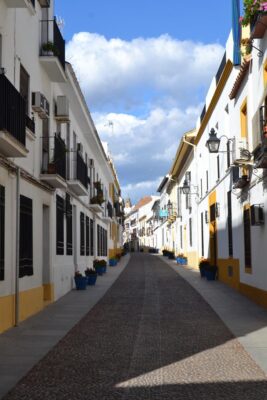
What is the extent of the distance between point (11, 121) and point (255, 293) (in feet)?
25.2

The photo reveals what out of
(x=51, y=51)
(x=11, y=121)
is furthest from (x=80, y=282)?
(x=11, y=121)

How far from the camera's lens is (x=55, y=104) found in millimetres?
15672

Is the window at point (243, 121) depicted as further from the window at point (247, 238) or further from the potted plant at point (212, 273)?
the potted plant at point (212, 273)

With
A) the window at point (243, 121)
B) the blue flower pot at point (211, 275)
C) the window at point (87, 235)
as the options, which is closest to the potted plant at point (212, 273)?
the blue flower pot at point (211, 275)

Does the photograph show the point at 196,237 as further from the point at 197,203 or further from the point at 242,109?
the point at 242,109

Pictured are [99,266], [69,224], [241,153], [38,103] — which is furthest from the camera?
[99,266]

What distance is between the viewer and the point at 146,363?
7570mm

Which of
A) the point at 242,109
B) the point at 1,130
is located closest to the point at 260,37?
the point at 242,109

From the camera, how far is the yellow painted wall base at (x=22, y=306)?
10.2 m

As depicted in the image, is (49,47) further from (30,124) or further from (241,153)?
(241,153)

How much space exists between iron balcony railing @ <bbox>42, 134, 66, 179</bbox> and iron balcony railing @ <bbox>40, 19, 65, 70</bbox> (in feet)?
Result: 6.61

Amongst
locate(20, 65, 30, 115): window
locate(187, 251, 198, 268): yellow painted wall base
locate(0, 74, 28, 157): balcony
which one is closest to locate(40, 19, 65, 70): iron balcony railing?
locate(20, 65, 30, 115): window

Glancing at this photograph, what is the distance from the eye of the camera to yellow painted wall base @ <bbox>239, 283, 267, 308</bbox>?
13164 mm

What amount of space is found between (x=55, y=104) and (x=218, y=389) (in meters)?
11.0
